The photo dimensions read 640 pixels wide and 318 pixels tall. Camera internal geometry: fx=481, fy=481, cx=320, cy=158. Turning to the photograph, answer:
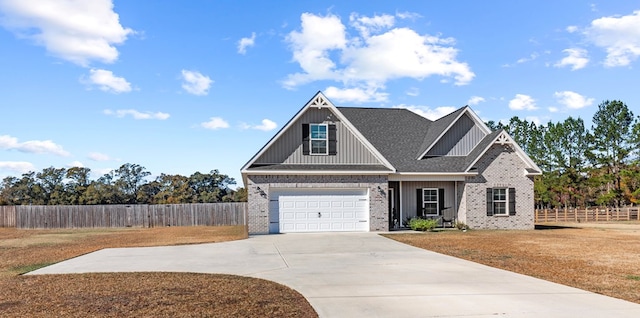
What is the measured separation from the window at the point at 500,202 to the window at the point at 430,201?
2.95 meters

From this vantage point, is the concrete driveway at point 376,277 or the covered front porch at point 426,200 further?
the covered front porch at point 426,200

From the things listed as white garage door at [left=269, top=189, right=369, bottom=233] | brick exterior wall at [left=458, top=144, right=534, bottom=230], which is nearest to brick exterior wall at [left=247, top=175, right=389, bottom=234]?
white garage door at [left=269, top=189, right=369, bottom=233]

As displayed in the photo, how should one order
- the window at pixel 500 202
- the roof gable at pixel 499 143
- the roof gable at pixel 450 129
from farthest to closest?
the roof gable at pixel 450 129 < the window at pixel 500 202 < the roof gable at pixel 499 143

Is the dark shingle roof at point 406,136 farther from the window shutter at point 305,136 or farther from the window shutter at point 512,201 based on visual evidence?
the window shutter at point 305,136

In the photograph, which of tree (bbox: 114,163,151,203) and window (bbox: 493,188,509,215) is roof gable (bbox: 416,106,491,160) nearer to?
window (bbox: 493,188,509,215)

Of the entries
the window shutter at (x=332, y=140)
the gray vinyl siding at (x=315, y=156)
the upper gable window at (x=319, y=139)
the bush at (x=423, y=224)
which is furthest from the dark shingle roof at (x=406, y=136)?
the upper gable window at (x=319, y=139)

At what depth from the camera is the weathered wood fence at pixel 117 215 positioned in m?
35.1

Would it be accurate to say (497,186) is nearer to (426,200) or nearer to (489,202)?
(489,202)

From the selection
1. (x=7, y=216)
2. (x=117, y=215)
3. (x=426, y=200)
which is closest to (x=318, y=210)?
(x=426, y=200)

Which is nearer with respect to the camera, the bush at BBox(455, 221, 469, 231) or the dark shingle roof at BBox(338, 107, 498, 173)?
the bush at BBox(455, 221, 469, 231)

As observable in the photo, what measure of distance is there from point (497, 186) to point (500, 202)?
0.88 meters

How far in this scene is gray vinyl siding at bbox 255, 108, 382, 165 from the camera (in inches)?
900

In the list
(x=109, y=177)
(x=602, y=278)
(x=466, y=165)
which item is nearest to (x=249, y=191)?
(x=466, y=165)

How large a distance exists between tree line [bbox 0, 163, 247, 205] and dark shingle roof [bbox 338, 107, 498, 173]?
3298cm
